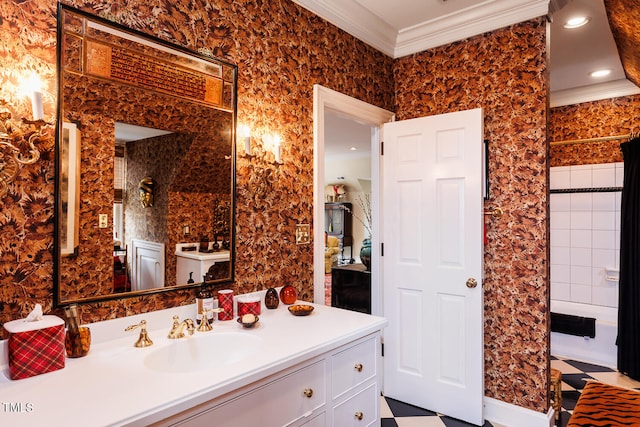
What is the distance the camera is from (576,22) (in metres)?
2.71

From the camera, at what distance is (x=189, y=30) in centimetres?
175

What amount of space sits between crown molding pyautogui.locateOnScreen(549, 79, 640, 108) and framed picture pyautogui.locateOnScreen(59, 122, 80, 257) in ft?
13.8

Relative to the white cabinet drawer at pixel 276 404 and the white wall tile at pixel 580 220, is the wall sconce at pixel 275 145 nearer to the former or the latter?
the white cabinet drawer at pixel 276 404

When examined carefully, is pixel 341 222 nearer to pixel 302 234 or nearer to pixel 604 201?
pixel 604 201

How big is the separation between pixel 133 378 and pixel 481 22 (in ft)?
9.42

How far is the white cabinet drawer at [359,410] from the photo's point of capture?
1578 millimetres

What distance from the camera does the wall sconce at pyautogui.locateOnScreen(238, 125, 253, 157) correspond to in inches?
77.4

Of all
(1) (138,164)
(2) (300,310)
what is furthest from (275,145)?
(2) (300,310)

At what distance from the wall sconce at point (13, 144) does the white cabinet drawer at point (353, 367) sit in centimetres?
133

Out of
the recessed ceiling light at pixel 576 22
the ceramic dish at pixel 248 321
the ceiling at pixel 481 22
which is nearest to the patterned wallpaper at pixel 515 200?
the ceiling at pixel 481 22

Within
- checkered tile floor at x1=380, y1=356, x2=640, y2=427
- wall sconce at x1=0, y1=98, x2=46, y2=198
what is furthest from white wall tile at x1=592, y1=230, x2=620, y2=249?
wall sconce at x1=0, y1=98, x2=46, y2=198

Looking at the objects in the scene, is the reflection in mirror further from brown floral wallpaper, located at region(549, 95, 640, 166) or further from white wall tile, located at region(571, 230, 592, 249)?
white wall tile, located at region(571, 230, 592, 249)

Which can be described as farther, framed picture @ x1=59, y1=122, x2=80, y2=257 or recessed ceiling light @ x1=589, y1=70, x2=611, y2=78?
recessed ceiling light @ x1=589, y1=70, x2=611, y2=78

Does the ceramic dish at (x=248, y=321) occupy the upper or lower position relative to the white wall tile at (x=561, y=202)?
lower
